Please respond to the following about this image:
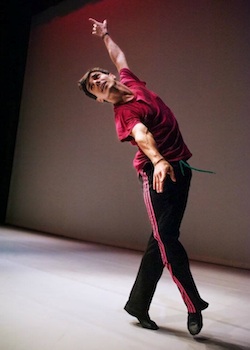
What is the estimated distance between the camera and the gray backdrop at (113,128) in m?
3.21

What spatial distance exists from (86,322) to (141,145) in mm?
686

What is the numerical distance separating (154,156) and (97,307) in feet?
2.63

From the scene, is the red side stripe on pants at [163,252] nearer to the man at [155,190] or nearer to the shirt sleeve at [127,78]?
the man at [155,190]

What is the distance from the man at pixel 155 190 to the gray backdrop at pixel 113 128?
76.5 inches

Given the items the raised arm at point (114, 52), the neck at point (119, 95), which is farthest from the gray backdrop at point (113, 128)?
the neck at point (119, 95)

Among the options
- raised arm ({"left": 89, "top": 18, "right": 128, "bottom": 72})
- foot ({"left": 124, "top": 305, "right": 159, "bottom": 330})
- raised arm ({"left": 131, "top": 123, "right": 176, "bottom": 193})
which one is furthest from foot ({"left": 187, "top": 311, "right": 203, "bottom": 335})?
raised arm ({"left": 89, "top": 18, "right": 128, "bottom": 72})

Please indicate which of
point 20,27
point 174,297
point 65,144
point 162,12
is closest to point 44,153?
point 65,144

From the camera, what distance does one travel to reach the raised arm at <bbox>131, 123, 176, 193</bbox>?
1036mm

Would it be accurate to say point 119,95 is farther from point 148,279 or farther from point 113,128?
point 113,128

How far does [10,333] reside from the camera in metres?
1.16

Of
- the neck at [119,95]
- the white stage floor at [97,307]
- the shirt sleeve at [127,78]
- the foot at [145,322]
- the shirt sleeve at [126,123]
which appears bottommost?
the white stage floor at [97,307]

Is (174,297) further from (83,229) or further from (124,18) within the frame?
(124,18)

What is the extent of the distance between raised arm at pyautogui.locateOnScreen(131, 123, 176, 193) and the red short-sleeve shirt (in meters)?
0.06

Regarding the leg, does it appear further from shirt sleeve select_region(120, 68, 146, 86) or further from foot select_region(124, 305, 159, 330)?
shirt sleeve select_region(120, 68, 146, 86)
